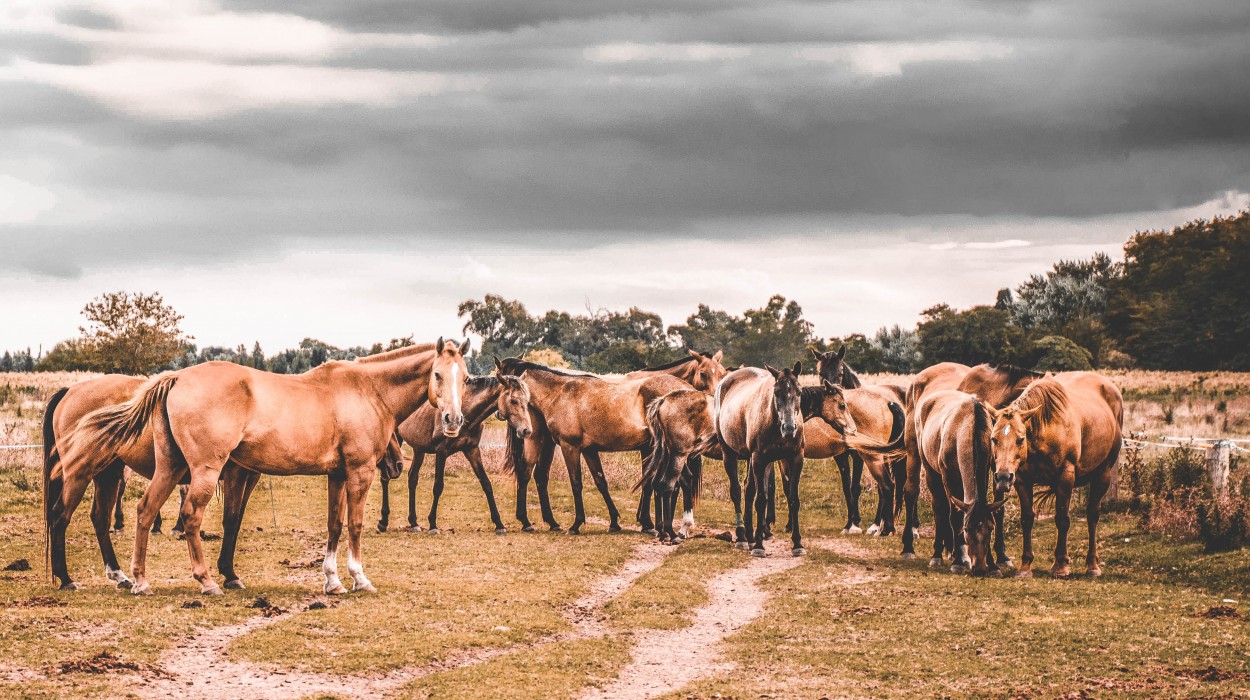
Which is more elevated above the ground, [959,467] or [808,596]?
[959,467]

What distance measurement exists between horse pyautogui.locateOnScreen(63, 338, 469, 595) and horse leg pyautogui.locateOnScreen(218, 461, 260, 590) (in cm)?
47

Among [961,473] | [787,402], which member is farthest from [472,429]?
[961,473]

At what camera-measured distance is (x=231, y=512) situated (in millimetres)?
11648

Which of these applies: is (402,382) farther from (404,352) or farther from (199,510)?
(199,510)

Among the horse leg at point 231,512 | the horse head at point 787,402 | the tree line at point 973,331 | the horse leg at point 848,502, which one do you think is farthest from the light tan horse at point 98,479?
the tree line at point 973,331

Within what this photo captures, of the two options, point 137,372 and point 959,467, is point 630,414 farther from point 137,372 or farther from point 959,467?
point 137,372

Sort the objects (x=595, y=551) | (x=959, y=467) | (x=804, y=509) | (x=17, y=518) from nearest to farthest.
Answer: (x=959, y=467) < (x=595, y=551) < (x=17, y=518) < (x=804, y=509)

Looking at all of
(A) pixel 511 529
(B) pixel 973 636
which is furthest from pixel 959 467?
(A) pixel 511 529

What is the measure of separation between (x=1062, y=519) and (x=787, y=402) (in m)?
3.87

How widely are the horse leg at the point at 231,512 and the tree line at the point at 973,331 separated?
44137 mm

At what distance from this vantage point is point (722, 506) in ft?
78.3

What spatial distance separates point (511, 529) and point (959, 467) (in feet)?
27.7

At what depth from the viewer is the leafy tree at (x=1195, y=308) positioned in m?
71.3

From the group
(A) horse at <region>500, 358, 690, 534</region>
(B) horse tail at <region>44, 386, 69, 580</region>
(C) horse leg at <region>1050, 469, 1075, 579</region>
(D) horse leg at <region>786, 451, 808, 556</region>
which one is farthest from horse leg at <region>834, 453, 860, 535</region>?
(B) horse tail at <region>44, 386, 69, 580</region>
